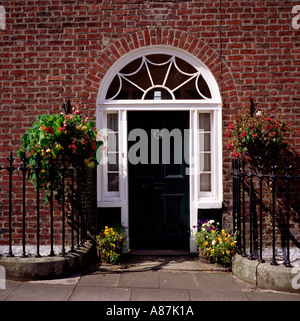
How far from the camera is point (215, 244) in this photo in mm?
4672

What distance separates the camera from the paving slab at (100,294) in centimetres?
360

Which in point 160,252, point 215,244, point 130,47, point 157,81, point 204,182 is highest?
point 130,47

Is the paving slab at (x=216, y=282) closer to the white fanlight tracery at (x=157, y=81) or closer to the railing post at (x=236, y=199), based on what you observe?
the railing post at (x=236, y=199)

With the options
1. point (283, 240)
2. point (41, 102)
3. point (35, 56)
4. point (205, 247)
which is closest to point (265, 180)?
point (283, 240)

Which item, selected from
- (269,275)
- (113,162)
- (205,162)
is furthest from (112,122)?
(269,275)

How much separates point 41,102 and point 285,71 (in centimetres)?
384

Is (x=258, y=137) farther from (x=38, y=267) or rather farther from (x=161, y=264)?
(x=38, y=267)

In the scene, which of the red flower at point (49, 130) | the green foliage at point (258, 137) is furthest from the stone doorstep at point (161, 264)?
the red flower at point (49, 130)

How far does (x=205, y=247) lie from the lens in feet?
15.4

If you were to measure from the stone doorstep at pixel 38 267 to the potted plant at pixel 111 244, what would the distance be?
0.55 metres

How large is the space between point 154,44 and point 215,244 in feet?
10.4

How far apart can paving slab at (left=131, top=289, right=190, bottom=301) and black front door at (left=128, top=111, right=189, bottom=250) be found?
1.47m

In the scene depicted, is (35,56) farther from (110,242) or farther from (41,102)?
(110,242)

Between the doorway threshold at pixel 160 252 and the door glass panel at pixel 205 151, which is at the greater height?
the door glass panel at pixel 205 151
